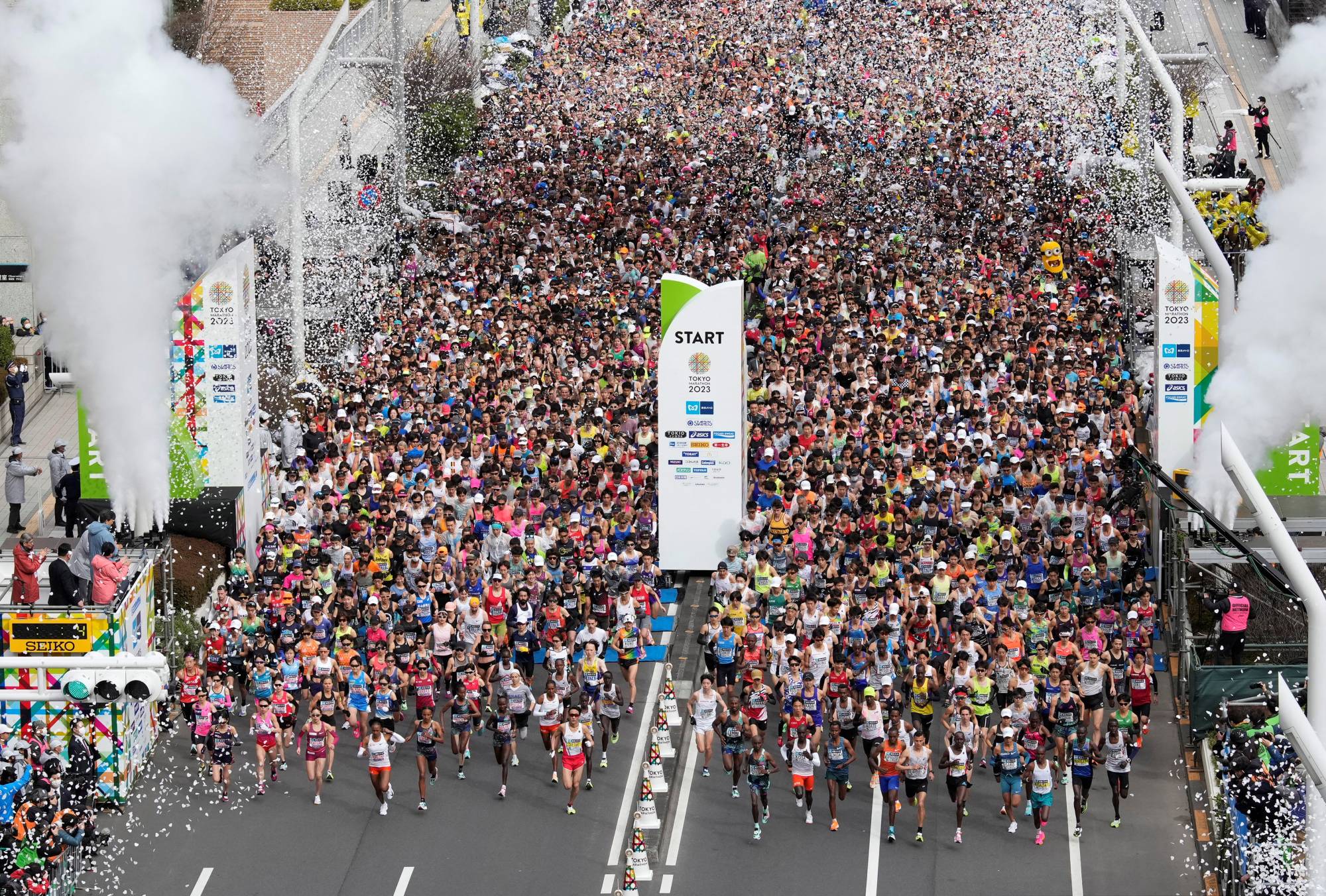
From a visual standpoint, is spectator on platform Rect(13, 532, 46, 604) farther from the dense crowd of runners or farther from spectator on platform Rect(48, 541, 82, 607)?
the dense crowd of runners

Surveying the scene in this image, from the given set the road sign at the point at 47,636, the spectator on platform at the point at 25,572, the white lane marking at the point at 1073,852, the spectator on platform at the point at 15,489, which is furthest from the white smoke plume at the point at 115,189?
the white lane marking at the point at 1073,852

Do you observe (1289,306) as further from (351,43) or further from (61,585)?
(351,43)

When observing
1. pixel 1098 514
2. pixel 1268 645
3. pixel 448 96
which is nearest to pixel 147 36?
pixel 1098 514

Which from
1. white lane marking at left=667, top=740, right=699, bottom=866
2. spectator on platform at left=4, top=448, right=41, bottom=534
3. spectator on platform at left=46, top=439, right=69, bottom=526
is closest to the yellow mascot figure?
white lane marking at left=667, top=740, right=699, bottom=866

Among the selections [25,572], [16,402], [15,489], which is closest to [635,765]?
[25,572]

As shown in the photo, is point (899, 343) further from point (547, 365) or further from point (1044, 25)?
point (1044, 25)

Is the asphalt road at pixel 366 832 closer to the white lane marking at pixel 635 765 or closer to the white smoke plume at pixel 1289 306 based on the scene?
the white lane marking at pixel 635 765
